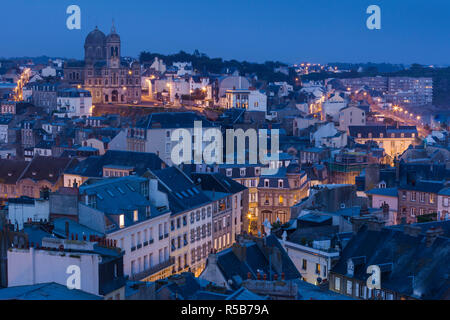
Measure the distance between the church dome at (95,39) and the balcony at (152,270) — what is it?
8428 cm

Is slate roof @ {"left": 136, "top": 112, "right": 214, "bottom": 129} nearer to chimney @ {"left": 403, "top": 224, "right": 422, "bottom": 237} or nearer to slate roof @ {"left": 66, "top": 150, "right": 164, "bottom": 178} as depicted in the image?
slate roof @ {"left": 66, "top": 150, "right": 164, "bottom": 178}

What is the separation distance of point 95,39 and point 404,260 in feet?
313

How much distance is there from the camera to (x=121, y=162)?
4562 cm

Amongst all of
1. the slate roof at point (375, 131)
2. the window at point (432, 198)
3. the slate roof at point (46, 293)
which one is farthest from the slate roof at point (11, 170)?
the slate roof at point (46, 293)

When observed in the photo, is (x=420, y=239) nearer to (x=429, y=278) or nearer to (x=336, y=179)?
(x=429, y=278)

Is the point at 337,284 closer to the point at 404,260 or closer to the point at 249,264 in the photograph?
the point at 404,260

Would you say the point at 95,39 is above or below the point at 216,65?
above

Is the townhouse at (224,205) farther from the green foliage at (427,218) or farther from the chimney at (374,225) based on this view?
the chimney at (374,225)

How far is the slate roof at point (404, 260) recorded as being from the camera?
2158 centimetres

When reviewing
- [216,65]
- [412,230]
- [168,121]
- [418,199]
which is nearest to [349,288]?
[412,230]

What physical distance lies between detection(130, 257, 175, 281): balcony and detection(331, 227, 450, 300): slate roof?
804cm

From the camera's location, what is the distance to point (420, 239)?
923 inches
